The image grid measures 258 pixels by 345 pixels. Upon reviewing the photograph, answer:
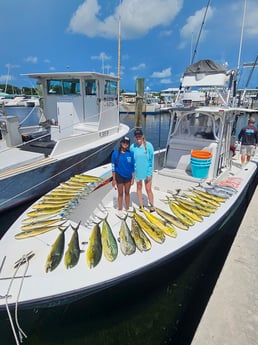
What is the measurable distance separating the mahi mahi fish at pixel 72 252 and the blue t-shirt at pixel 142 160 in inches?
59.5

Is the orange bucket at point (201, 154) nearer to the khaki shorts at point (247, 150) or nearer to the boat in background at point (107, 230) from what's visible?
the boat in background at point (107, 230)

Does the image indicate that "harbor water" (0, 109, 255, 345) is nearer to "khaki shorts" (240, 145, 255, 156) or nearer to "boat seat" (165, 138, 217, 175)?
"boat seat" (165, 138, 217, 175)

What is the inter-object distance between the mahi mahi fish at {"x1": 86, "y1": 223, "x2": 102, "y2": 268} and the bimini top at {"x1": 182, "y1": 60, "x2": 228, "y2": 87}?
414cm

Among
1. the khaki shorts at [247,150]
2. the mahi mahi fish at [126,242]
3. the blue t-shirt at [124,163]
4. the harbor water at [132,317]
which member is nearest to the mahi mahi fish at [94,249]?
the mahi mahi fish at [126,242]

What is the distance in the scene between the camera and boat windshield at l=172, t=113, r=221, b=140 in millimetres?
5609

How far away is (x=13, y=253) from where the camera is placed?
8.99 feet

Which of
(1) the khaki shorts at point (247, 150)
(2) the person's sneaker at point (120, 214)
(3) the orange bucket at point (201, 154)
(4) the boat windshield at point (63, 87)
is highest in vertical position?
(4) the boat windshield at point (63, 87)

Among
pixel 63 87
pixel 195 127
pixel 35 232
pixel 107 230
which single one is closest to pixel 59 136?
pixel 63 87

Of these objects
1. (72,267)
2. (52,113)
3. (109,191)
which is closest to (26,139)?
(52,113)

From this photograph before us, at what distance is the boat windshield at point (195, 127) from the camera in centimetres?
561

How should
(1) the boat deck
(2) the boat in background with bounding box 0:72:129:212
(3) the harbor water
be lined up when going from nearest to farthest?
1. (1) the boat deck
2. (3) the harbor water
3. (2) the boat in background with bounding box 0:72:129:212

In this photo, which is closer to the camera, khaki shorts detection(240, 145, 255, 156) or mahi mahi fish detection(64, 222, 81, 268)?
mahi mahi fish detection(64, 222, 81, 268)

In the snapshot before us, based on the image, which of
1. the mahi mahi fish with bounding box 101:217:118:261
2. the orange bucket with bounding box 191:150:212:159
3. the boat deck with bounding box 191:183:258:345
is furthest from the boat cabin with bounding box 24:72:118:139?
the boat deck with bounding box 191:183:258:345

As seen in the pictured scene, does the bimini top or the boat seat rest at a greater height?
the bimini top
